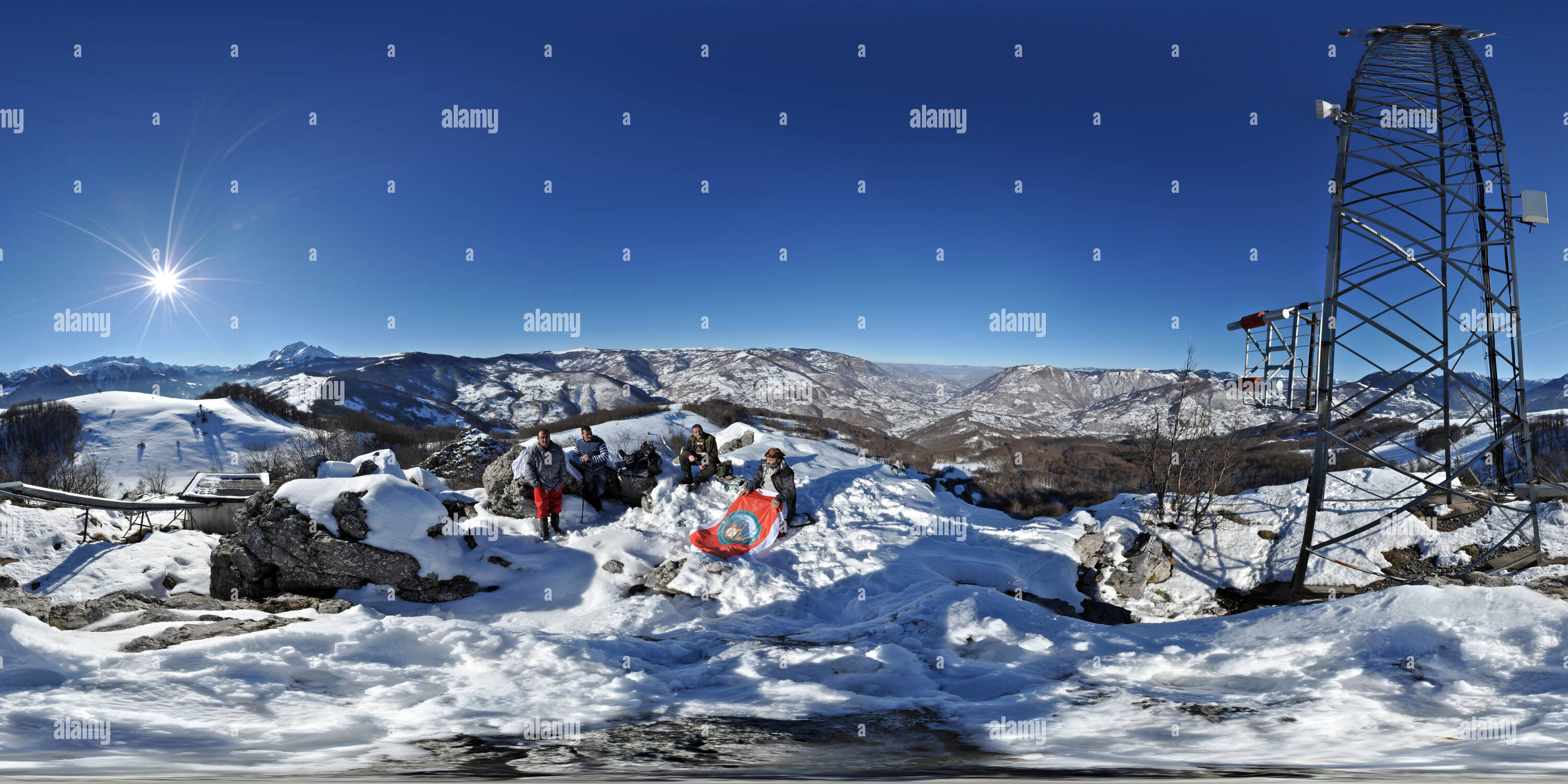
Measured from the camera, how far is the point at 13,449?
53.2 metres

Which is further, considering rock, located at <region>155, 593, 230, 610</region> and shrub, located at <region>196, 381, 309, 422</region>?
shrub, located at <region>196, 381, 309, 422</region>

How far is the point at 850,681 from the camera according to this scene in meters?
6.74

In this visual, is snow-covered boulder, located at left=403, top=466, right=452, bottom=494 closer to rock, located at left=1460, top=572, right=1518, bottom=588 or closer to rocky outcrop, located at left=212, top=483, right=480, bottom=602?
rocky outcrop, located at left=212, top=483, right=480, bottom=602

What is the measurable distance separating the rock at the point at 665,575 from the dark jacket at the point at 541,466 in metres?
3.10

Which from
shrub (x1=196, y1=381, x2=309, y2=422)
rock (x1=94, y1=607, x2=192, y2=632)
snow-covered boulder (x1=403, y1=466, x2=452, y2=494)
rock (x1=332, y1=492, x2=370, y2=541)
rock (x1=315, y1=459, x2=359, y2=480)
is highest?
shrub (x1=196, y1=381, x2=309, y2=422)

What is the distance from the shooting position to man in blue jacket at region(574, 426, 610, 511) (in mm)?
14773

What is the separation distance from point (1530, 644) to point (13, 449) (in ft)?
282

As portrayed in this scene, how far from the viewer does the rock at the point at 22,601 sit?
23.9 ft

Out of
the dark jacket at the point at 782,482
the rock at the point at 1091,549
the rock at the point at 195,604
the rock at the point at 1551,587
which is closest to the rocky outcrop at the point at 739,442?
the dark jacket at the point at 782,482

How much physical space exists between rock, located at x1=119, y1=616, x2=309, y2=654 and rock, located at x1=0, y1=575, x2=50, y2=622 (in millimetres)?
1890

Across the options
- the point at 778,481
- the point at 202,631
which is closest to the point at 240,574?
the point at 202,631

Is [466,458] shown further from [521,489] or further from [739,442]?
[739,442]

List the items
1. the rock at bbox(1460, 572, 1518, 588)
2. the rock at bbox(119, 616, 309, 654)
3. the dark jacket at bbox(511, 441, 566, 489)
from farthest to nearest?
the dark jacket at bbox(511, 441, 566, 489) → the rock at bbox(1460, 572, 1518, 588) → the rock at bbox(119, 616, 309, 654)

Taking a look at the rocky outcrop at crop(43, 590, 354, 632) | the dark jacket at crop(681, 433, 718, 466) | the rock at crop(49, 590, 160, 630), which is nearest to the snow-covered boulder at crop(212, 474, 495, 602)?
the rocky outcrop at crop(43, 590, 354, 632)
